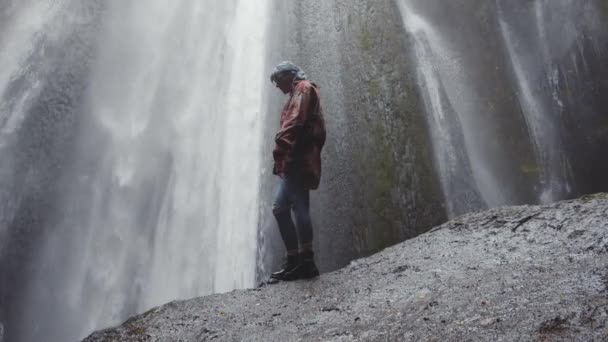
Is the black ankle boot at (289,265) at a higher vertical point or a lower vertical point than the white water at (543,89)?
lower

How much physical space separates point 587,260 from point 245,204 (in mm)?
5393

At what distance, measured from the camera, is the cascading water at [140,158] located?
762 cm

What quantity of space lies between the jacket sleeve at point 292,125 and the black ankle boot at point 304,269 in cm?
72

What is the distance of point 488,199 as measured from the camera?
22.4ft

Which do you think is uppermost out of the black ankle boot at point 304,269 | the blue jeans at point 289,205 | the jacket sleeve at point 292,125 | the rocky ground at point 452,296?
the jacket sleeve at point 292,125

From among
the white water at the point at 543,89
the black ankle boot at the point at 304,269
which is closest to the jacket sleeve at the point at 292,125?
the black ankle boot at the point at 304,269

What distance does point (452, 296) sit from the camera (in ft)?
8.18

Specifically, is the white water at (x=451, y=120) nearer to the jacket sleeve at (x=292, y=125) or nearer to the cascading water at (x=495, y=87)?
the cascading water at (x=495, y=87)

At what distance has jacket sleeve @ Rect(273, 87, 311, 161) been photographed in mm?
3346

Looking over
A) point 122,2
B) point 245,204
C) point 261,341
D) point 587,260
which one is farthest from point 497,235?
point 122,2

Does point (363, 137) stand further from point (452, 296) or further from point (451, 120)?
point (452, 296)

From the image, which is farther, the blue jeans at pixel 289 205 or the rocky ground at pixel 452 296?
the blue jeans at pixel 289 205

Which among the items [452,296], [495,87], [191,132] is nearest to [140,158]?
[191,132]

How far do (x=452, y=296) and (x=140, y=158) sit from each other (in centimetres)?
777
